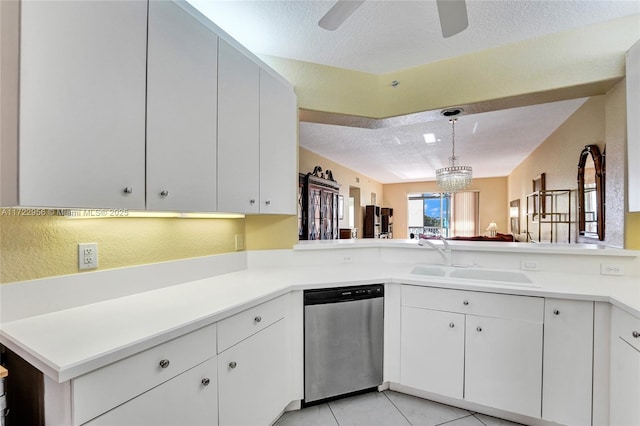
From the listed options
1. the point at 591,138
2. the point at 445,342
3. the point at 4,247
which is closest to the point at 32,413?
the point at 4,247

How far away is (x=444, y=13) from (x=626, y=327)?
168 cm

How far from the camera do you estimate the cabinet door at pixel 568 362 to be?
159 centimetres

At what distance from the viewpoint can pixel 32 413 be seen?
3.35ft

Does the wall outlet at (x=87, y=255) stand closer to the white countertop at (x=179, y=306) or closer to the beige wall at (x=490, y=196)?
the white countertop at (x=179, y=306)

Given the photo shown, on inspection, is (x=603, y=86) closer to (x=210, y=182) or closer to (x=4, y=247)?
(x=210, y=182)

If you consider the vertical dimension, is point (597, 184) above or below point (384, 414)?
above

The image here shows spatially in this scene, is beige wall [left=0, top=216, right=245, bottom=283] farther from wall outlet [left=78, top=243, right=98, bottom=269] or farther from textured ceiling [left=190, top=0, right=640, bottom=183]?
textured ceiling [left=190, top=0, right=640, bottom=183]

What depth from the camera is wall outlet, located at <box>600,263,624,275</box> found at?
6.50ft

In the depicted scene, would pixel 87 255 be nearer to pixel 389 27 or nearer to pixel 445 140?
pixel 389 27

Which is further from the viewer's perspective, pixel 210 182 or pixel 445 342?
pixel 445 342

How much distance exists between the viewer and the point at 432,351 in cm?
192

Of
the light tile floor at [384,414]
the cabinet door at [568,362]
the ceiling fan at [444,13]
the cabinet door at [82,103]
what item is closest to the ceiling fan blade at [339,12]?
the ceiling fan at [444,13]

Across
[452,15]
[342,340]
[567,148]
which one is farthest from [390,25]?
[567,148]

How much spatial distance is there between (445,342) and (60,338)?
6.25 feet
